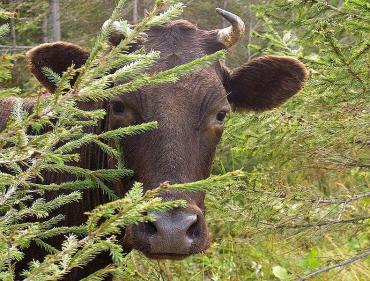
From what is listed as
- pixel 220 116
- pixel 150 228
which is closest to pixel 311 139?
pixel 220 116

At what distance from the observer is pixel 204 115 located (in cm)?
374

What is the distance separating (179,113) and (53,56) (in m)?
1.20

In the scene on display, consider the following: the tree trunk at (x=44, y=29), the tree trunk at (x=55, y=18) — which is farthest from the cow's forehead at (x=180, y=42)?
the tree trunk at (x=44, y=29)

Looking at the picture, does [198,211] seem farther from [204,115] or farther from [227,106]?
[227,106]

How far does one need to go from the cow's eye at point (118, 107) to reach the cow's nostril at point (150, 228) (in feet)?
3.05

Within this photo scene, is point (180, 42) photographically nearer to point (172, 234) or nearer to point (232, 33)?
point (232, 33)

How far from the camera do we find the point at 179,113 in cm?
350

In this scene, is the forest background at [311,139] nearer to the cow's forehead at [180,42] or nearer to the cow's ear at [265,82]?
the cow's ear at [265,82]

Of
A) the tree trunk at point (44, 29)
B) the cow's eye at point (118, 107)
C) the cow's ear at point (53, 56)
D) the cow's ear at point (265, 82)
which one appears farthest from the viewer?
the tree trunk at point (44, 29)

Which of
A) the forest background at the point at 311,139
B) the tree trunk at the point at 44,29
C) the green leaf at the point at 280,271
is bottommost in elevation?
the tree trunk at the point at 44,29

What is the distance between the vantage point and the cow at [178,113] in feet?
10.2

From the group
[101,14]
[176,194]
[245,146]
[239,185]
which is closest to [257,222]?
[239,185]

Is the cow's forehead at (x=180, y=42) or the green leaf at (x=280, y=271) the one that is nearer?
the cow's forehead at (x=180, y=42)

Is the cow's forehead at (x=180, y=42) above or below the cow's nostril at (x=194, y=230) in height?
above
